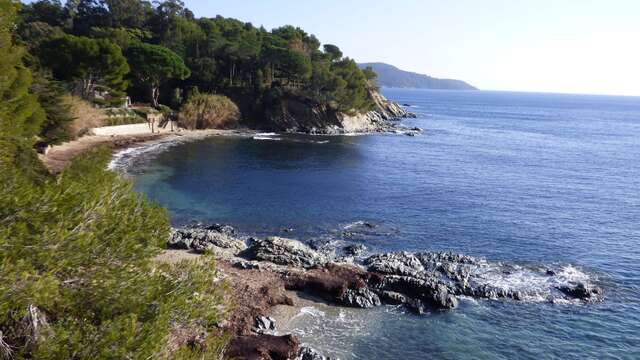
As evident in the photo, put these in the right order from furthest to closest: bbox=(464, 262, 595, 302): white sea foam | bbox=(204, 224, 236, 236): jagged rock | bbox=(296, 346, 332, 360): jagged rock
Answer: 1. bbox=(204, 224, 236, 236): jagged rock
2. bbox=(464, 262, 595, 302): white sea foam
3. bbox=(296, 346, 332, 360): jagged rock

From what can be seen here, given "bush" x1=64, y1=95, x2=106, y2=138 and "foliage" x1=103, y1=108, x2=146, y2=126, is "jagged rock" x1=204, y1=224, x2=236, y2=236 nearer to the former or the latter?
"bush" x1=64, y1=95, x2=106, y2=138

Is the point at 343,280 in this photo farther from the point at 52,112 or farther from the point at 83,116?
the point at 83,116

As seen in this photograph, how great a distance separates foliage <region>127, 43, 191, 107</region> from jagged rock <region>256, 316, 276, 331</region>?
231 ft

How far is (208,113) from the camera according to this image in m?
91.2

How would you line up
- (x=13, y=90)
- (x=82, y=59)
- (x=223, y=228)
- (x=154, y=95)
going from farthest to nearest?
(x=154, y=95) < (x=82, y=59) < (x=223, y=228) < (x=13, y=90)

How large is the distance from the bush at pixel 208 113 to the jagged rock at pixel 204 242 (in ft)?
189

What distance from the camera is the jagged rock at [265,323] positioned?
23.4 metres

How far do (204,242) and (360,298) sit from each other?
39.0 ft

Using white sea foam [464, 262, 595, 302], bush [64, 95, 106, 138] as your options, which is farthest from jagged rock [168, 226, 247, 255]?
bush [64, 95, 106, 138]

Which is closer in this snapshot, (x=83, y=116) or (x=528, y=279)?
(x=528, y=279)

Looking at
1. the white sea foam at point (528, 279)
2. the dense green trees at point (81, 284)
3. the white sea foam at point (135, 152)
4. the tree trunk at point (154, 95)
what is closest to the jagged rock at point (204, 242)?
the white sea foam at point (528, 279)

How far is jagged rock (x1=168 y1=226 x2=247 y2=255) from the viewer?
1271 inches

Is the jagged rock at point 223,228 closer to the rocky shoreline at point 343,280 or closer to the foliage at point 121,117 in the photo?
the rocky shoreline at point 343,280

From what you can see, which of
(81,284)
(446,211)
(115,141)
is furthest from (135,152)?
(81,284)
